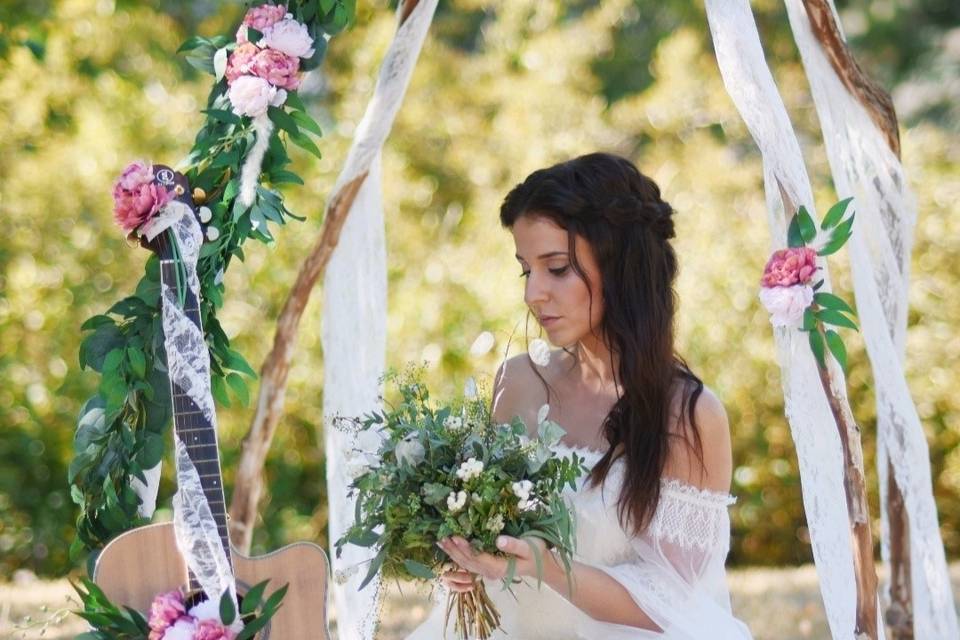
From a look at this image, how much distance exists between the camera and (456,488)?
8.87ft

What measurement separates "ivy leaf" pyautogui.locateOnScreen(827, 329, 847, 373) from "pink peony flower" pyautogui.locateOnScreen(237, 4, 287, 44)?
4.99 feet

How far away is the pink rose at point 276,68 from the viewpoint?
304 centimetres

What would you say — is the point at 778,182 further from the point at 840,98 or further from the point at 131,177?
the point at 131,177

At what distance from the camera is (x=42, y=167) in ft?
23.0

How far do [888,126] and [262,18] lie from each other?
1.79m

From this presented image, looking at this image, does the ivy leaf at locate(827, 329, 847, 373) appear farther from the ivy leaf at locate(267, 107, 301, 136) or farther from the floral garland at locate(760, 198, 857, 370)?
the ivy leaf at locate(267, 107, 301, 136)

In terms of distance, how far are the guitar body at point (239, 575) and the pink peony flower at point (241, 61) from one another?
1052 millimetres

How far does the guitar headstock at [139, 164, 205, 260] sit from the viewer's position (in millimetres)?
2900

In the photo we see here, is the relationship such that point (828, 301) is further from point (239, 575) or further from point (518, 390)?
point (239, 575)

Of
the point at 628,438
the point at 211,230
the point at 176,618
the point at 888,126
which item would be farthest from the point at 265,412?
the point at 888,126

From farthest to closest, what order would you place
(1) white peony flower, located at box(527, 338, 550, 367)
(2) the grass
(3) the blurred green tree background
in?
(3) the blurred green tree background
(2) the grass
(1) white peony flower, located at box(527, 338, 550, 367)

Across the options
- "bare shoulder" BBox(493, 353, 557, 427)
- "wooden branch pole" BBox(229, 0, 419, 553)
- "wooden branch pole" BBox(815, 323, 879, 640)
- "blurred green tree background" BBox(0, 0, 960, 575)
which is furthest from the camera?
"blurred green tree background" BBox(0, 0, 960, 575)

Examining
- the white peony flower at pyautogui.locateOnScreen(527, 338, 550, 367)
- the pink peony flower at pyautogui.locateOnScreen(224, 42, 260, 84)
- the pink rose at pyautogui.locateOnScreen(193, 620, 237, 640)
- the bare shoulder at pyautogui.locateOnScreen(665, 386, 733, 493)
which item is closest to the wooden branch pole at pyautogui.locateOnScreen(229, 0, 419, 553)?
the white peony flower at pyautogui.locateOnScreen(527, 338, 550, 367)

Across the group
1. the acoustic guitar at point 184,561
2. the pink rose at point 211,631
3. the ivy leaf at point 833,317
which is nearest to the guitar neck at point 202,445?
the acoustic guitar at point 184,561
